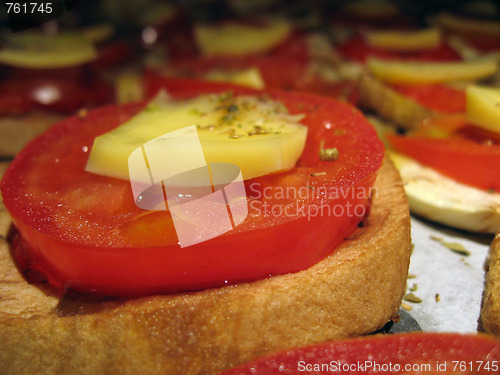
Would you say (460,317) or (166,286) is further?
(460,317)

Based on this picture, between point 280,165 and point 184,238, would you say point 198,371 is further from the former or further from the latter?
point 280,165

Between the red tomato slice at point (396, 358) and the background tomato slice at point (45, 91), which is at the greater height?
the background tomato slice at point (45, 91)

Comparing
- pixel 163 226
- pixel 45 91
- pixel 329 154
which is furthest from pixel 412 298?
pixel 45 91

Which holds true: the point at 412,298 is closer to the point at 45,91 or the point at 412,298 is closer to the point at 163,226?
the point at 163,226

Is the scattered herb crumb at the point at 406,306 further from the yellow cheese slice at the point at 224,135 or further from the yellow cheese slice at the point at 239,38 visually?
the yellow cheese slice at the point at 239,38

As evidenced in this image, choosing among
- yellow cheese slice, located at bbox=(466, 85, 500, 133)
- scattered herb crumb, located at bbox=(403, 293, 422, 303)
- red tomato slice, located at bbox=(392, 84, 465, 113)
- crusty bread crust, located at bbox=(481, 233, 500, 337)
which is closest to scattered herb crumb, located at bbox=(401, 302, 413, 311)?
scattered herb crumb, located at bbox=(403, 293, 422, 303)


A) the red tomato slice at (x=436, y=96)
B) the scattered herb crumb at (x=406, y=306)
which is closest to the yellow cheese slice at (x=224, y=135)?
the scattered herb crumb at (x=406, y=306)

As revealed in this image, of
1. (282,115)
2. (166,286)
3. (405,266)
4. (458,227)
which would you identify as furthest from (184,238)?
(458,227)
